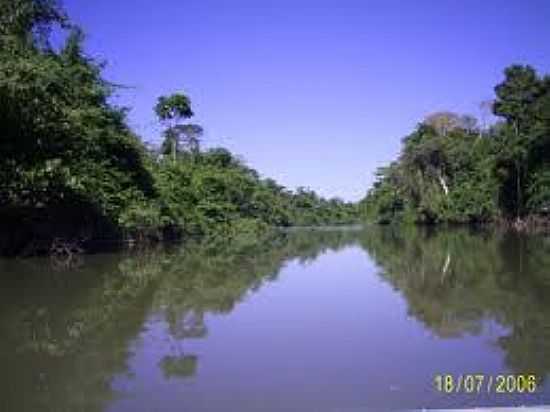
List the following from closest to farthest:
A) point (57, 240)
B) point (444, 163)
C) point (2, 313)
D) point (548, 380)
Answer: point (548, 380), point (2, 313), point (57, 240), point (444, 163)

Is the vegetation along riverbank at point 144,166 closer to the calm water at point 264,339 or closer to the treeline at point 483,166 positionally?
the treeline at point 483,166

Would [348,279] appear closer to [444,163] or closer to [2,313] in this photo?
[2,313]

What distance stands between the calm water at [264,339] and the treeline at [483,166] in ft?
105

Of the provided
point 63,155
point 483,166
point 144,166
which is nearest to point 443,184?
point 483,166

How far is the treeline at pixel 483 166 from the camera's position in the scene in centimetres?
4547

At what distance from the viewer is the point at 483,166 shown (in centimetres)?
5744

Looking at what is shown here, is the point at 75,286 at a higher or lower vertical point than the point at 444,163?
lower

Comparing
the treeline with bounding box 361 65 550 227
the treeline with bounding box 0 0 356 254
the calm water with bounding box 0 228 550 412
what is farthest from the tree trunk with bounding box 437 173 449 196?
the calm water with bounding box 0 228 550 412

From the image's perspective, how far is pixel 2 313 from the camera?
33.3 ft

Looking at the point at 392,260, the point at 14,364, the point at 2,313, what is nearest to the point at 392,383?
the point at 14,364

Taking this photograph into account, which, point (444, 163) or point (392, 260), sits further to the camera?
point (444, 163)

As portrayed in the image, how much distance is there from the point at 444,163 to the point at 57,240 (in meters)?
48.8

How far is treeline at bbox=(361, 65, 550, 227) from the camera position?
149 ft

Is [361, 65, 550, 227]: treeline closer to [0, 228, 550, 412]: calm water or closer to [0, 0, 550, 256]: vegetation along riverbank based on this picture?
[0, 0, 550, 256]: vegetation along riverbank
